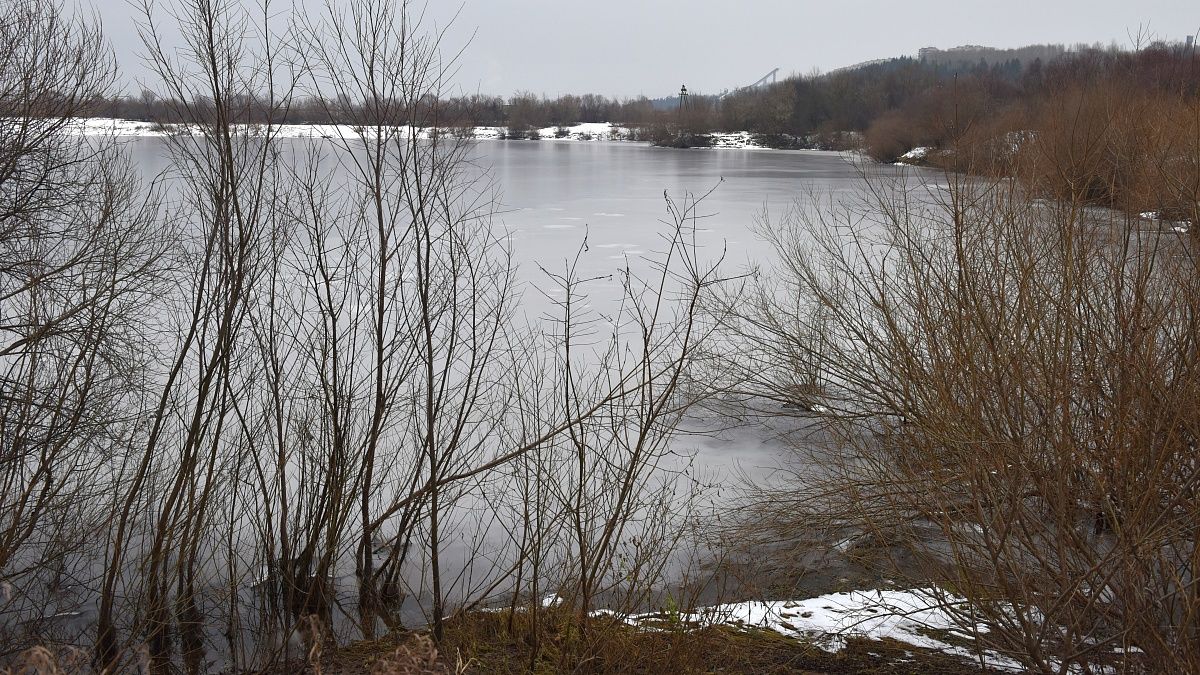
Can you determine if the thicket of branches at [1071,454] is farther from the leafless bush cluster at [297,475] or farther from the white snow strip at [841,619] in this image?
the leafless bush cluster at [297,475]

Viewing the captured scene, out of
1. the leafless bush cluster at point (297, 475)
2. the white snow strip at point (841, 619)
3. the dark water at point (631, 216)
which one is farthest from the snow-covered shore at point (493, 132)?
the white snow strip at point (841, 619)

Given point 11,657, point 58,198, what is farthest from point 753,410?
point 58,198

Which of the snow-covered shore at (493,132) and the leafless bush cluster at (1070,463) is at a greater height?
the snow-covered shore at (493,132)

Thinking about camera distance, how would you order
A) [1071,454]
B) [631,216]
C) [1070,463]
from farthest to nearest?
[631,216]
[1071,454]
[1070,463]

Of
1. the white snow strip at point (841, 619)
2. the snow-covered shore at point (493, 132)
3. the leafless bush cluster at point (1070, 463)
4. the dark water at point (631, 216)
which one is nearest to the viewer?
the leafless bush cluster at point (1070, 463)

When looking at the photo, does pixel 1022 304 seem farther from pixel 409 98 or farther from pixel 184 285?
pixel 184 285

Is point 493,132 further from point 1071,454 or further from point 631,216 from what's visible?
point 1071,454

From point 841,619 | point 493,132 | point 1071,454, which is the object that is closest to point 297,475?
point 841,619

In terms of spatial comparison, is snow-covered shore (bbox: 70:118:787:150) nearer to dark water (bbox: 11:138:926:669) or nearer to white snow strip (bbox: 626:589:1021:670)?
dark water (bbox: 11:138:926:669)

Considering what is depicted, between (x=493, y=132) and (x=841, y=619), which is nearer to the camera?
(x=841, y=619)

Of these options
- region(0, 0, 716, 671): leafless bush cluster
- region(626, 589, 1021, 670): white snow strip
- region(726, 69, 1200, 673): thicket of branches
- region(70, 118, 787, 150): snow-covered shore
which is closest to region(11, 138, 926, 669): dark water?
region(0, 0, 716, 671): leafless bush cluster

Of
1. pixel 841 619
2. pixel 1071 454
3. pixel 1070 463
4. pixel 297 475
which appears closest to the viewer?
pixel 1070 463

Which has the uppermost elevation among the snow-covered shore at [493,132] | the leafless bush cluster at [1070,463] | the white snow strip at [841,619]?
the snow-covered shore at [493,132]

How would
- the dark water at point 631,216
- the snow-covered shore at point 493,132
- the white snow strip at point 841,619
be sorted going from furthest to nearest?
the dark water at point 631,216 < the snow-covered shore at point 493,132 < the white snow strip at point 841,619
